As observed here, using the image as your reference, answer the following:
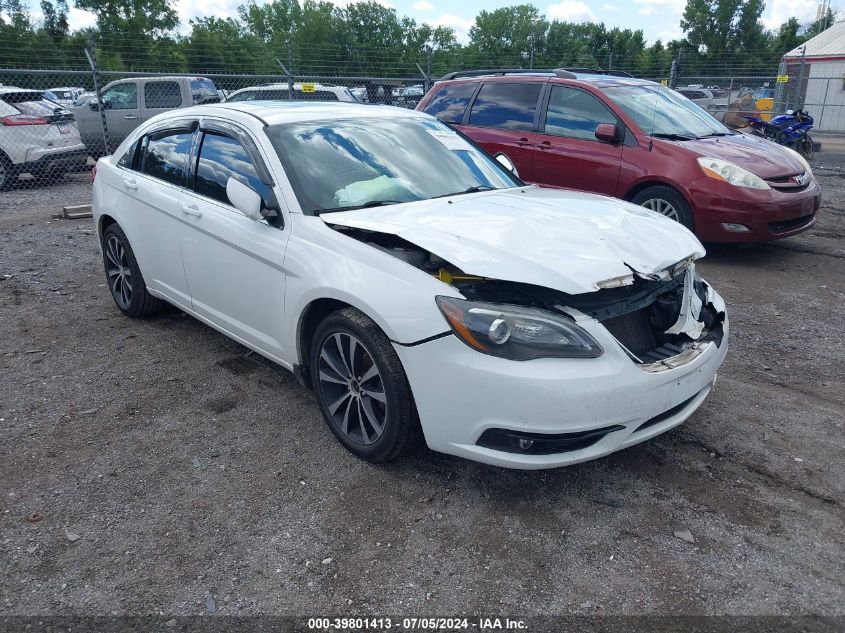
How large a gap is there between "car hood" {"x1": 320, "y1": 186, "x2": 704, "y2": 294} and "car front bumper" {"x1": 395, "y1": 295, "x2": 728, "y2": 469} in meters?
0.28

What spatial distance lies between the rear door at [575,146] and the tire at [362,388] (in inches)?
184

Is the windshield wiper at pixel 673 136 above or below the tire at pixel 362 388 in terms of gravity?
above

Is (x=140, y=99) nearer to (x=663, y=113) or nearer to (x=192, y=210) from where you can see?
(x=663, y=113)

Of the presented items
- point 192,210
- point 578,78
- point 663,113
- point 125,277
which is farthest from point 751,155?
point 125,277

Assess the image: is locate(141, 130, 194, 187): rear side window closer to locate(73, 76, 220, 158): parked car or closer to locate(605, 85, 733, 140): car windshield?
locate(605, 85, 733, 140): car windshield

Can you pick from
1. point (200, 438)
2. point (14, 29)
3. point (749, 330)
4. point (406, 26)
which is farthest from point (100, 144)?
point (406, 26)

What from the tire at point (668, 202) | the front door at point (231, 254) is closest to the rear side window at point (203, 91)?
the tire at point (668, 202)

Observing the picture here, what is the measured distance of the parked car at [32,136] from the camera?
10984mm

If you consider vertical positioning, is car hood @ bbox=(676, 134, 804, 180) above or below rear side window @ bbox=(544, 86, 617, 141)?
below

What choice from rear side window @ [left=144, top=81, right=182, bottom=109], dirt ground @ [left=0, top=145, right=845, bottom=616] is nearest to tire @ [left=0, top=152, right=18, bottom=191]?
rear side window @ [left=144, top=81, right=182, bottom=109]

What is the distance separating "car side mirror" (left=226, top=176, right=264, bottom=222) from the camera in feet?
11.2

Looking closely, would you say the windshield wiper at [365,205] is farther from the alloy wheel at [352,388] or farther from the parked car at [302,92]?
the parked car at [302,92]

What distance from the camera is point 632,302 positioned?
299cm

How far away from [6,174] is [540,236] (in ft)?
37.6
